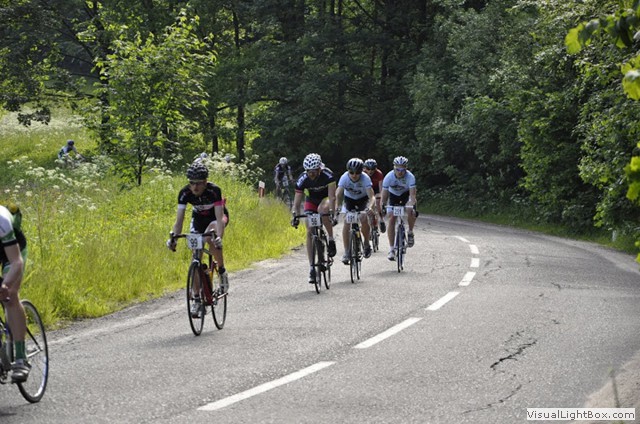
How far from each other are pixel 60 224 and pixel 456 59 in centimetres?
2425

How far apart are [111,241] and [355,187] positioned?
3.98 metres

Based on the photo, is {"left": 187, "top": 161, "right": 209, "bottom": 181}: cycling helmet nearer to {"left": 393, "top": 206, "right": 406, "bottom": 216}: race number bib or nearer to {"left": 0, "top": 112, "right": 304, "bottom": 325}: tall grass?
{"left": 0, "top": 112, "right": 304, "bottom": 325}: tall grass

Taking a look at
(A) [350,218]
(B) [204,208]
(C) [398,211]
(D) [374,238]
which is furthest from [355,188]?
(B) [204,208]

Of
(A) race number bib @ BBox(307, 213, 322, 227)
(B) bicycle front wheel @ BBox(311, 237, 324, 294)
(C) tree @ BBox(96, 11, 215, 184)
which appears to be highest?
(C) tree @ BBox(96, 11, 215, 184)

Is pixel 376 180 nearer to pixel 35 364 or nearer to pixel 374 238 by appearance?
pixel 374 238

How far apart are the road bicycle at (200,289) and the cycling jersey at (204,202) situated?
0.37 m

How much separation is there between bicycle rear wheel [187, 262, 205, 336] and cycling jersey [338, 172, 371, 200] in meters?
6.07

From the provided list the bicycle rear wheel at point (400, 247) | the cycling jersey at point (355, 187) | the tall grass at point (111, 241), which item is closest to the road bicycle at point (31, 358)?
the tall grass at point (111, 241)

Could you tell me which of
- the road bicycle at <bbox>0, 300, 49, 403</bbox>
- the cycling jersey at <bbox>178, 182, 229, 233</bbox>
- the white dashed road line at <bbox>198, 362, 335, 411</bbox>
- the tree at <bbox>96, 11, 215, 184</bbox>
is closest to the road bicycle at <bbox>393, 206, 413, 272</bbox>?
the cycling jersey at <bbox>178, 182, 229, 233</bbox>

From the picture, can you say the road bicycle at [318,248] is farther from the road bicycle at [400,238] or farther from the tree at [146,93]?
the tree at [146,93]

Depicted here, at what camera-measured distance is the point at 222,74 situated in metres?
47.3

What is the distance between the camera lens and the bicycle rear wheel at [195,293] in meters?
10.4

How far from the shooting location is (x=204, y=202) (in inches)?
435

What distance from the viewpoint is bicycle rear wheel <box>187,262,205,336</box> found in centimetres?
1037
